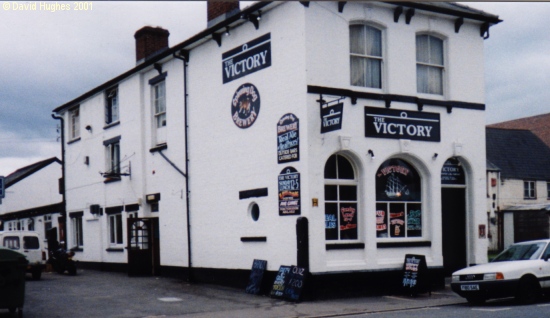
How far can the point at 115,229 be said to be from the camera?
25688 millimetres

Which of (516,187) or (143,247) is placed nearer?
(143,247)

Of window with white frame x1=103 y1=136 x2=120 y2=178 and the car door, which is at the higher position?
window with white frame x1=103 y1=136 x2=120 y2=178

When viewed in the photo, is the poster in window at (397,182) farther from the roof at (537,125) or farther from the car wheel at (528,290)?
the roof at (537,125)

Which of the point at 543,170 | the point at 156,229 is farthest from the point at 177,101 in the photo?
the point at 543,170

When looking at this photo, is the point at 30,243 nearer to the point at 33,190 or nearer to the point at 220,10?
the point at 220,10

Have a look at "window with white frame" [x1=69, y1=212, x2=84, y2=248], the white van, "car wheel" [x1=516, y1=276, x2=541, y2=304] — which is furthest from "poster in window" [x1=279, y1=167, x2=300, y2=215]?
"window with white frame" [x1=69, y1=212, x2=84, y2=248]

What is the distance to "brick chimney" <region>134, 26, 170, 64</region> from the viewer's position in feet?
81.3

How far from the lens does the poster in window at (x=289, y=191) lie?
15852 millimetres

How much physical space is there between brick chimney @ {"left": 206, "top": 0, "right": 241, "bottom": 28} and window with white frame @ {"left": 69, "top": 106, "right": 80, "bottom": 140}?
1193 cm

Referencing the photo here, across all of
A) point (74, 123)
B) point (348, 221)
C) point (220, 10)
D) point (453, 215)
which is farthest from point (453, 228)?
point (74, 123)

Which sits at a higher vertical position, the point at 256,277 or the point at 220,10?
the point at 220,10

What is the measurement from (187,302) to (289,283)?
2.57m

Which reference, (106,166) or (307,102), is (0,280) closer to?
(307,102)

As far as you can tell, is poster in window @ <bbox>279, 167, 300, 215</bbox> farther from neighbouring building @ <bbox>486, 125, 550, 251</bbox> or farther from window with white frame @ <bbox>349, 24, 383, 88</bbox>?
neighbouring building @ <bbox>486, 125, 550, 251</bbox>
